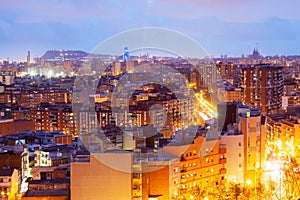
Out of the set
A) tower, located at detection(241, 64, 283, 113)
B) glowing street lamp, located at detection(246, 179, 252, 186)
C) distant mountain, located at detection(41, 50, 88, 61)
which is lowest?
glowing street lamp, located at detection(246, 179, 252, 186)

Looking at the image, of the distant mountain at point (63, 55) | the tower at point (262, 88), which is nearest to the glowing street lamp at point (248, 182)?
the tower at point (262, 88)

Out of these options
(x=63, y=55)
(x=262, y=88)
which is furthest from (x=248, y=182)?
(x=63, y=55)

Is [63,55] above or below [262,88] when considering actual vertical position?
above

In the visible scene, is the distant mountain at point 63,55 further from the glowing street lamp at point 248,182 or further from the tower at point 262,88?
the glowing street lamp at point 248,182

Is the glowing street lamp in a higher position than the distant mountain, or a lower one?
lower

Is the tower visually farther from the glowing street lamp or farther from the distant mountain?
the distant mountain

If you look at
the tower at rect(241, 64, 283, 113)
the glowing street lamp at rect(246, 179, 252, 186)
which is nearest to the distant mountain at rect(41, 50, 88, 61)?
the tower at rect(241, 64, 283, 113)

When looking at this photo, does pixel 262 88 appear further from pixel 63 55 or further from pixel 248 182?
pixel 63 55

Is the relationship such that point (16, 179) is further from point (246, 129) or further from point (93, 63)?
point (93, 63)

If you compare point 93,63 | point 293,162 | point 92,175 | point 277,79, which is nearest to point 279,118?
point 293,162
